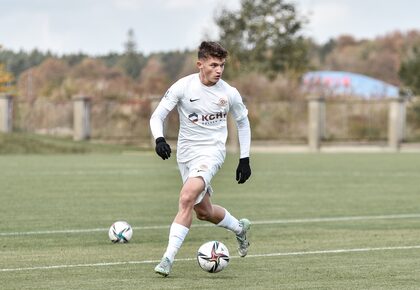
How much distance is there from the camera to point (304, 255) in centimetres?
1276

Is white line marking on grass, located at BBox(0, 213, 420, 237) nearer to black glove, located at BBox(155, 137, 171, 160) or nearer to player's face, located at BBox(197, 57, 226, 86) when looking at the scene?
black glove, located at BBox(155, 137, 171, 160)

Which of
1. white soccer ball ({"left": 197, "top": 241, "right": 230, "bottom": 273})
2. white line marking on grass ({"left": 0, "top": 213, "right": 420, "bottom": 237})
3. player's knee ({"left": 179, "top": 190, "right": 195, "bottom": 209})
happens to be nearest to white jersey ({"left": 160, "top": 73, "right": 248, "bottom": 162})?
player's knee ({"left": 179, "top": 190, "right": 195, "bottom": 209})

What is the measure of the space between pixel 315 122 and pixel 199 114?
44.1 metres

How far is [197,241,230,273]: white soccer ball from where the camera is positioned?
11.0m

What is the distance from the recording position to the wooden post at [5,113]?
2076 inches

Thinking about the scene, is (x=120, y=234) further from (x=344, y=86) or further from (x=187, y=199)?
(x=344, y=86)

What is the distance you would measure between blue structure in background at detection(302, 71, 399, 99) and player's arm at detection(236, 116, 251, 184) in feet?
184

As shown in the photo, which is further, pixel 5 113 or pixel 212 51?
pixel 5 113

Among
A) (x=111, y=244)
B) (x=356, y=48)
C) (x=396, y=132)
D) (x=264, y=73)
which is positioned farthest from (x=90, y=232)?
(x=356, y=48)

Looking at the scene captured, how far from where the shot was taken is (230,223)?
1227 cm

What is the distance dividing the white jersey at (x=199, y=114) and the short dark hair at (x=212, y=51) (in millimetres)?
305

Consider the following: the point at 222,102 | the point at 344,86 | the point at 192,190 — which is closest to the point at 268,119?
the point at 344,86

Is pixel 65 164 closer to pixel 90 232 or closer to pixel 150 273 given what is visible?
pixel 90 232

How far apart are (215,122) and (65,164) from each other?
76.4 ft
